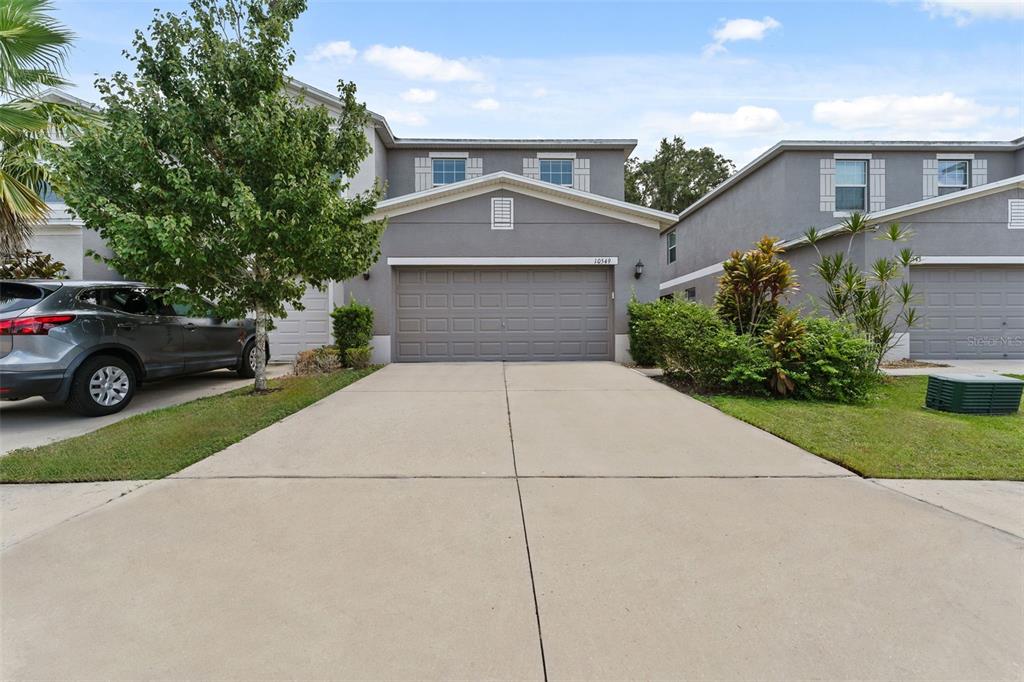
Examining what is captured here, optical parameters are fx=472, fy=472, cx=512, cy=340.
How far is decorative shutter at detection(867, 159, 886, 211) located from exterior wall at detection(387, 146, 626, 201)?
757 cm

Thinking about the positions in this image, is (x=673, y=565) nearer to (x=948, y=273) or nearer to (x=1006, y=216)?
(x=948, y=273)

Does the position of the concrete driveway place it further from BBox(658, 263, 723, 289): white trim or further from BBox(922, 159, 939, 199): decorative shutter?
BBox(922, 159, 939, 199): decorative shutter

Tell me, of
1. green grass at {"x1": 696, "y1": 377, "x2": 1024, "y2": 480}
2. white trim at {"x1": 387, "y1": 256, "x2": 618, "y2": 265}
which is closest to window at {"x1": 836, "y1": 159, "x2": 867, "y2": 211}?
white trim at {"x1": 387, "y1": 256, "x2": 618, "y2": 265}

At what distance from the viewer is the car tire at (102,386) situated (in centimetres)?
582

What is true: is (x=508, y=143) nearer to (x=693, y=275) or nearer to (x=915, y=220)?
(x=693, y=275)

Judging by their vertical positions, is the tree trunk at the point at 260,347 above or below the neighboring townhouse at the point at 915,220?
below

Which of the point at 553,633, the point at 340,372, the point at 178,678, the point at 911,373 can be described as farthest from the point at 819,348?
the point at 340,372

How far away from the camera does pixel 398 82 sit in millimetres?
10977

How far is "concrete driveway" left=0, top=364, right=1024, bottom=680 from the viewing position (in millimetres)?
1909

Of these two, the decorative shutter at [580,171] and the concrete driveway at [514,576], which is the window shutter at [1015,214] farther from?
the concrete driveway at [514,576]

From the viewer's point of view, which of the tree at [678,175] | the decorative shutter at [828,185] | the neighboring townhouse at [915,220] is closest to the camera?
the neighboring townhouse at [915,220]

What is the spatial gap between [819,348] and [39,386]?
1021 cm

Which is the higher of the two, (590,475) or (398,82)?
(398,82)

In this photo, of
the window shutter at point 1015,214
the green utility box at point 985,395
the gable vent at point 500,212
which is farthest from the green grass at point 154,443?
the window shutter at point 1015,214
